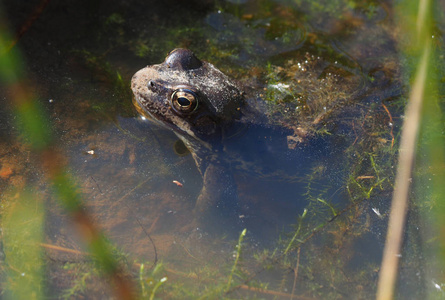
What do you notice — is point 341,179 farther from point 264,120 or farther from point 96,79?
point 96,79

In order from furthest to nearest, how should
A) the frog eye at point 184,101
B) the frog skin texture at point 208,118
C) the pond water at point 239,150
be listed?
the frog skin texture at point 208,118, the frog eye at point 184,101, the pond water at point 239,150

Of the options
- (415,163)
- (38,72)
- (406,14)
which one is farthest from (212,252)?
(406,14)

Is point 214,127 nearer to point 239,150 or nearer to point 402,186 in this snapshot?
point 239,150

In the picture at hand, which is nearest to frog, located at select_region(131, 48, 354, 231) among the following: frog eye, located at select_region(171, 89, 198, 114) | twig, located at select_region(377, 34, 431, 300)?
frog eye, located at select_region(171, 89, 198, 114)

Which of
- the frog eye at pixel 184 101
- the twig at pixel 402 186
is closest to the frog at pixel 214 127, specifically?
the frog eye at pixel 184 101

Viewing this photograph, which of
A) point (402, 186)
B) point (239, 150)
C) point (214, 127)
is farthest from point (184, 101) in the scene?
point (402, 186)

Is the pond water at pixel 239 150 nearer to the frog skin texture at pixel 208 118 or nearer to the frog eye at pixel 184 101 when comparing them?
the frog skin texture at pixel 208 118

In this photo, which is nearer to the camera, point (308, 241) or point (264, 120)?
point (308, 241)
